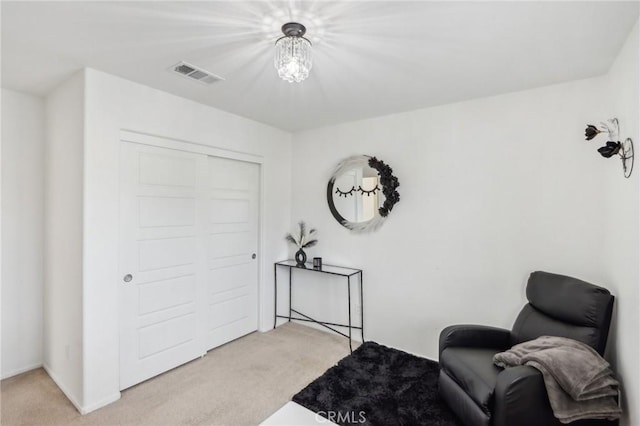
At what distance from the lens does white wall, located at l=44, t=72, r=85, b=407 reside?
2.31 metres

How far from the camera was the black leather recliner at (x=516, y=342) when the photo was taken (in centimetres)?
162

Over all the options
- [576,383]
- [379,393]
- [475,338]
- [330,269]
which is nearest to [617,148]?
[576,383]

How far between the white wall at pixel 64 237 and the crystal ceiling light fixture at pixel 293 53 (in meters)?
1.64

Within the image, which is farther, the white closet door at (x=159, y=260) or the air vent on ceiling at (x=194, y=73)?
the white closet door at (x=159, y=260)

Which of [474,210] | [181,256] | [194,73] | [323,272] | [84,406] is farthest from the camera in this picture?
[323,272]

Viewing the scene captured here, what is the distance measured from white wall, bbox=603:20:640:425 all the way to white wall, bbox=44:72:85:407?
3.51 meters

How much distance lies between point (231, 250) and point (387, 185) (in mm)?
1863

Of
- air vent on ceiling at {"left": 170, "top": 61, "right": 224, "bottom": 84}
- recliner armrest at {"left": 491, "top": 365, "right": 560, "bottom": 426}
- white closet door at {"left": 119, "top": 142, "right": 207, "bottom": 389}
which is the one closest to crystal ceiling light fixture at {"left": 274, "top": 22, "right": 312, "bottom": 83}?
air vent on ceiling at {"left": 170, "top": 61, "right": 224, "bottom": 84}

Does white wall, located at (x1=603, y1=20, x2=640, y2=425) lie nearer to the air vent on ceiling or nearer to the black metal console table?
the black metal console table

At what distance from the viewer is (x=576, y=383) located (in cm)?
161

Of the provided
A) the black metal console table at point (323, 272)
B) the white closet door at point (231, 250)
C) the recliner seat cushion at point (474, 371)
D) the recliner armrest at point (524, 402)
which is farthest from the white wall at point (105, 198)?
the recliner armrest at point (524, 402)

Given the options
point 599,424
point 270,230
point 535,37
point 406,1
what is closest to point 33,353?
point 270,230

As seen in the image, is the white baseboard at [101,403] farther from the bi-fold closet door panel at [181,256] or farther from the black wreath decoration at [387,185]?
the black wreath decoration at [387,185]

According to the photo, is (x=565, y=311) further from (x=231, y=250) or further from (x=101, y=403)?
(x=101, y=403)
